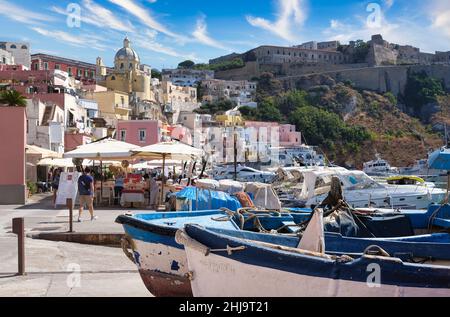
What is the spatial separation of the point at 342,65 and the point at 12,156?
129 m

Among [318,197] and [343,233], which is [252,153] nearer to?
[318,197]

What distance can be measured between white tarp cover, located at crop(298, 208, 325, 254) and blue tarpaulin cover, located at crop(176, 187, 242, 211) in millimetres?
4872

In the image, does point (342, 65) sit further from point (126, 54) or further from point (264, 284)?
point (264, 284)

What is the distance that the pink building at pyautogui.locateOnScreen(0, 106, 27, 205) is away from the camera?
20.3 meters

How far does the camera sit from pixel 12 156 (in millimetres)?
20312

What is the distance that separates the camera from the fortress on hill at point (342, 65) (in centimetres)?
13562

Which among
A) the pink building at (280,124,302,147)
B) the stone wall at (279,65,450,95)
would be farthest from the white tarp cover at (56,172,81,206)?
the stone wall at (279,65,450,95)

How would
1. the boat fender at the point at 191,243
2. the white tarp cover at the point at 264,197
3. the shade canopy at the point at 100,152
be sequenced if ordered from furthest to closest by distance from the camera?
the shade canopy at the point at 100,152 < the white tarp cover at the point at 264,197 < the boat fender at the point at 191,243

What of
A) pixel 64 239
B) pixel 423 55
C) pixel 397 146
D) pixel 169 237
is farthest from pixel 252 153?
pixel 423 55

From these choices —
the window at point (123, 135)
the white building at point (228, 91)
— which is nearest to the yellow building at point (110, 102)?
the window at point (123, 135)

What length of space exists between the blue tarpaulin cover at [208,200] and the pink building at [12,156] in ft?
33.6

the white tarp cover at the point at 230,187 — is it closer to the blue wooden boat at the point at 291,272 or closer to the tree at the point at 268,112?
the blue wooden boat at the point at 291,272

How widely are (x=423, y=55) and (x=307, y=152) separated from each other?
3724 inches

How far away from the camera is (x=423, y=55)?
160m
